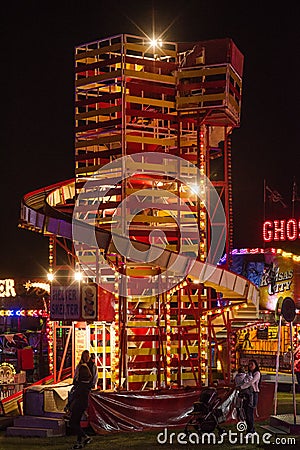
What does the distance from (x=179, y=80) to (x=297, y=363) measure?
45.0 feet

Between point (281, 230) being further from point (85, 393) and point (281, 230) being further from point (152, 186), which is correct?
point (85, 393)

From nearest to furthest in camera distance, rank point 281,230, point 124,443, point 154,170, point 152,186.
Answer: point 124,443
point 154,170
point 152,186
point 281,230

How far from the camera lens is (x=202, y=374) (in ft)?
69.7

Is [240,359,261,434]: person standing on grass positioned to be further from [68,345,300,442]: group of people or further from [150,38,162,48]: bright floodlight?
[150,38,162,48]: bright floodlight

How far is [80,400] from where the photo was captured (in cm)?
1496

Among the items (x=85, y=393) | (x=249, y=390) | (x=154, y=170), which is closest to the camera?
(x=85, y=393)

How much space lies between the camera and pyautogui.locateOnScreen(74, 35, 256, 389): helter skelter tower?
67.3 ft

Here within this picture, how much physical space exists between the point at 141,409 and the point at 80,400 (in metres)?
2.28

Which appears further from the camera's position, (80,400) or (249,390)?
(249,390)

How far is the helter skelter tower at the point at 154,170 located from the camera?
808 inches

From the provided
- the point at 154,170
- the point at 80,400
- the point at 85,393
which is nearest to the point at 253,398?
the point at 85,393

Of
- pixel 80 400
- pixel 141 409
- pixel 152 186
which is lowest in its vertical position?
pixel 141 409

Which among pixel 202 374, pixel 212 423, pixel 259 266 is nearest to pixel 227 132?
pixel 202 374

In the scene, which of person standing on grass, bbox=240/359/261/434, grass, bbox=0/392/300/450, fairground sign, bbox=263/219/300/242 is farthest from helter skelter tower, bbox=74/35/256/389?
fairground sign, bbox=263/219/300/242
